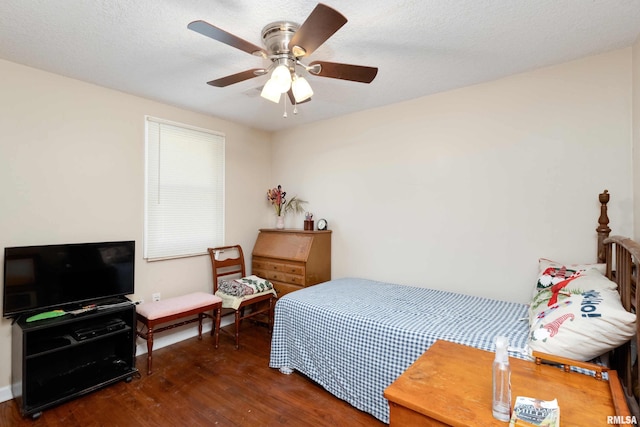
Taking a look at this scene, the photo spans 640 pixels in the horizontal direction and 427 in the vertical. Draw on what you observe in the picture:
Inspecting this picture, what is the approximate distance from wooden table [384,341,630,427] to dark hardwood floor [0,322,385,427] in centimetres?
96

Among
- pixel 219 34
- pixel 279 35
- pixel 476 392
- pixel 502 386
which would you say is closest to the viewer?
pixel 502 386

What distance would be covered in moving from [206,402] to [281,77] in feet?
7.28

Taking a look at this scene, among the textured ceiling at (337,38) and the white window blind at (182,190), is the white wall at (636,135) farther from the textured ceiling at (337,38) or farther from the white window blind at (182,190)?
the white window blind at (182,190)

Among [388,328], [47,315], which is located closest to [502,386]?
[388,328]

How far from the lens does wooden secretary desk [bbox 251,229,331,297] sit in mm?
3369

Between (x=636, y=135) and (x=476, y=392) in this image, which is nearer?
(x=476, y=392)

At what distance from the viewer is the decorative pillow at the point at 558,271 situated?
2.00 metres

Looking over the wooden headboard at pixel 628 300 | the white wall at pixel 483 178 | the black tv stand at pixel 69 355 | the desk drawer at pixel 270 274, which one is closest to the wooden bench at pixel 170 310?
the black tv stand at pixel 69 355

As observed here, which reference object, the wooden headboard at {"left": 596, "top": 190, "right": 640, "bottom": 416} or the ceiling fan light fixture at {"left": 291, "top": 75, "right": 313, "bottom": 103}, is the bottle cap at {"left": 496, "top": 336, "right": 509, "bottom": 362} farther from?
the ceiling fan light fixture at {"left": 291, "top": 75, "right": 313, "bottom": 103}

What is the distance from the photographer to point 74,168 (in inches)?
101

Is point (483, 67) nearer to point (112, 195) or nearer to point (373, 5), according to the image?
point (373, 5)

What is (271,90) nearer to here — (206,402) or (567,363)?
(567,363)

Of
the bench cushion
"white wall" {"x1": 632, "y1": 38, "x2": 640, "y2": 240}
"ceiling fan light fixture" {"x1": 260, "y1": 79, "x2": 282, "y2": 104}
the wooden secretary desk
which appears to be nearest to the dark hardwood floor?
the bench cushion

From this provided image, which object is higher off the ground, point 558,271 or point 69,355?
point 558,271
